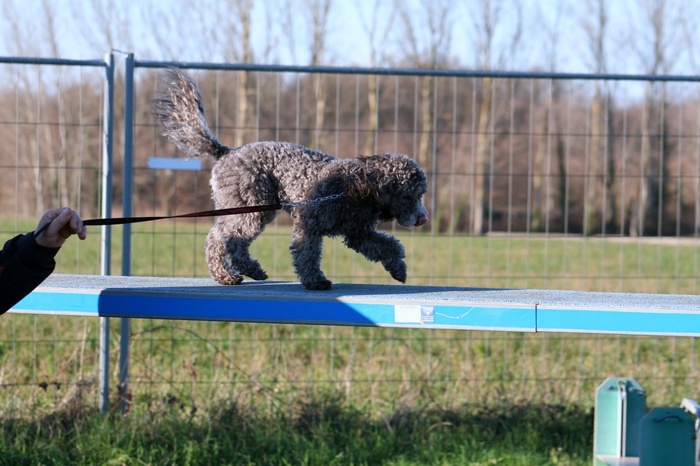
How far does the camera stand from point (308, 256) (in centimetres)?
332

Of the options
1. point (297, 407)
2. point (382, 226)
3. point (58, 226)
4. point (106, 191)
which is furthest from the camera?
point (382, 226)

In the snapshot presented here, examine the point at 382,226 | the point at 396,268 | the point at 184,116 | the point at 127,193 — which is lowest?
the point at 396,268

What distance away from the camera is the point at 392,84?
758cm

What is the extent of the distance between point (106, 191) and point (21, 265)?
221 cm

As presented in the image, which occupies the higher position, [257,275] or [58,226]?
[58,226]

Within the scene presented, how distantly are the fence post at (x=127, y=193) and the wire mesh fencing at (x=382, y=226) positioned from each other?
2.0 inches

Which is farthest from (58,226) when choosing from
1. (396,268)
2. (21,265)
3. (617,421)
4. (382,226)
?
(382,226)

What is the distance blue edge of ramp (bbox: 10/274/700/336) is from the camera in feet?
9.60

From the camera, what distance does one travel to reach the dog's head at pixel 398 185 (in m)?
3.29

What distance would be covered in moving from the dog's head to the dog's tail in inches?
26.1

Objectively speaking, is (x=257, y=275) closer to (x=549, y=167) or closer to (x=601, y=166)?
(x=549, y=167)

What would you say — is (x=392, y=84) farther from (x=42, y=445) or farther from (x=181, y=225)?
(x=42, y=445)

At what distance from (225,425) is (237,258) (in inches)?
64.7

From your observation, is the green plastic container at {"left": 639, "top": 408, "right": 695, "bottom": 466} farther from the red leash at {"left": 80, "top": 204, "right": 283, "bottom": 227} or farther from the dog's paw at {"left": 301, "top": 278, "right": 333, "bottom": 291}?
the red leash at {"left": 80, "top": 204, "right": 283, "bottom": 227}
